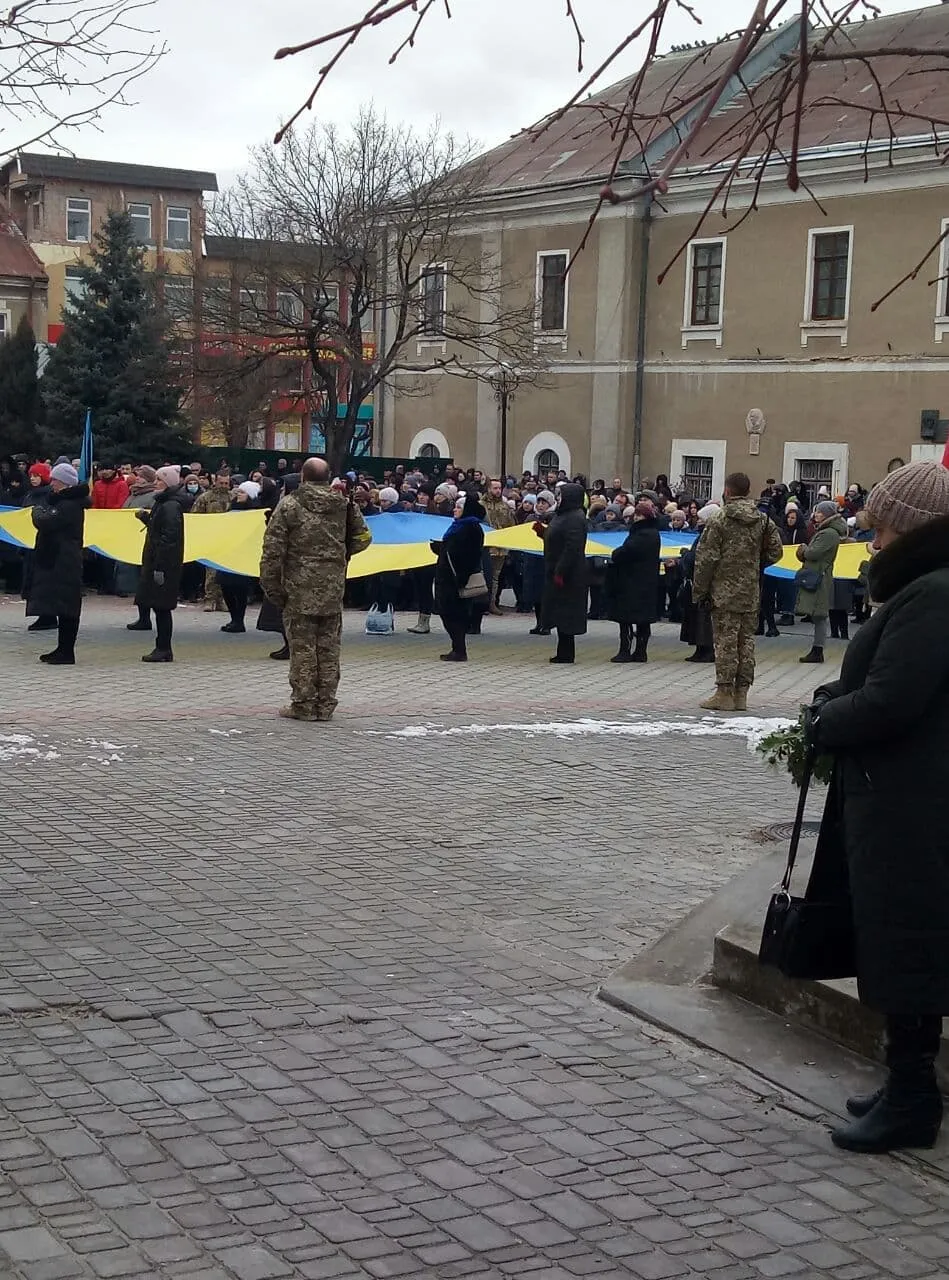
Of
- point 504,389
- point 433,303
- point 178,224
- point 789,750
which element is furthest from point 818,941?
point 178,224

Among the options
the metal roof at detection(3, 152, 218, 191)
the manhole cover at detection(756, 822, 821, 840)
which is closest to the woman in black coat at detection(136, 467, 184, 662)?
the manhole cover at detection(756, 822, 821, 840)

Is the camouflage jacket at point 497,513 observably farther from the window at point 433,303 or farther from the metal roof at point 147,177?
the metal roof at point 147,177

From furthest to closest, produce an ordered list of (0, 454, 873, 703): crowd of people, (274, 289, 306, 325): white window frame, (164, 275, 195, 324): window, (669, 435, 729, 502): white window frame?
(164, 275, 195, 324): window, (274, 289, 306, 325): white window frame, (669, 435, 729, 502): white window frame, (0, 454, 873, 703): crowd of people

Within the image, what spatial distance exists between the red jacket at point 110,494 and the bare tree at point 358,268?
14731mm

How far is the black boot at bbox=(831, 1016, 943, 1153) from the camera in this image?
456 centimetres

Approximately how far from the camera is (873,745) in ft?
14.6

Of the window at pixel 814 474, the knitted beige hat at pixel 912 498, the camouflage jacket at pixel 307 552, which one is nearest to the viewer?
the knitted beige hat at pixel 912 498

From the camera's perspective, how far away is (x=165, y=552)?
1504 centimetres

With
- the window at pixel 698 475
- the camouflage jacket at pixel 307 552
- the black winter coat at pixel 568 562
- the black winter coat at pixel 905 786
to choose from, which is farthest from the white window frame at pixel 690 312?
the black winter coat at pixel 905 786

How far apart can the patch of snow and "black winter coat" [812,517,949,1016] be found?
7298 mm

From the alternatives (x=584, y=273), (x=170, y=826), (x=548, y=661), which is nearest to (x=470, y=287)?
(x=584, y=273)

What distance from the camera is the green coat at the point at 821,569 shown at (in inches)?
693

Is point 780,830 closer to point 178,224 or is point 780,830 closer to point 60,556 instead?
point 60,556

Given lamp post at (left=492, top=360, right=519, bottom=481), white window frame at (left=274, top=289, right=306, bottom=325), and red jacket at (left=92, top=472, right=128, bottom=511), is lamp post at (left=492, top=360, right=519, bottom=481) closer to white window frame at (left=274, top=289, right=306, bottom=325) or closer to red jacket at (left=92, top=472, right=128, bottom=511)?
white window frame at (left=274, top=289, right=306, bottom=325)
